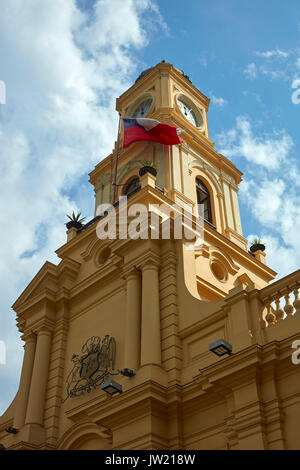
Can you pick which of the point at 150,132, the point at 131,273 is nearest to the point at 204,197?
the point at 150,132

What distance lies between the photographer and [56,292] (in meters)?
19.0

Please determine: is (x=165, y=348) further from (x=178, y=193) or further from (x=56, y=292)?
(x=178, y=193)

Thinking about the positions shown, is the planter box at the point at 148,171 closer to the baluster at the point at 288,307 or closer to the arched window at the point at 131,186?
the arched window at the point at 131,186

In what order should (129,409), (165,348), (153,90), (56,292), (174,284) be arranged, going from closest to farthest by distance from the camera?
(129,409)
(165,348)
(174,284)
(56,292)
(153,90)

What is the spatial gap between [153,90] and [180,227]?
11.4 m

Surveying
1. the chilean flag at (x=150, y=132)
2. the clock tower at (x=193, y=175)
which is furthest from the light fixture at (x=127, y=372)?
the chilean flag at (x=150, y=132)

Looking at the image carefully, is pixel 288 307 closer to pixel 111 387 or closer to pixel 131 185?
pixel 111 387

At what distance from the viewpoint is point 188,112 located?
26172 mm

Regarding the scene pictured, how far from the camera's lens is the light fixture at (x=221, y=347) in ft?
39.5

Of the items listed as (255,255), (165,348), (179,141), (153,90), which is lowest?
(165,348)

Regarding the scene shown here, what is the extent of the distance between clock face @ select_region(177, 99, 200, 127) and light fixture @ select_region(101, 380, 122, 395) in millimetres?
14718

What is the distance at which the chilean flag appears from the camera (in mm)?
21500

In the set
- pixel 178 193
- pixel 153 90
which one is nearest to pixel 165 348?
pixel 178 193

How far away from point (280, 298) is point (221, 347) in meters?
1.92
